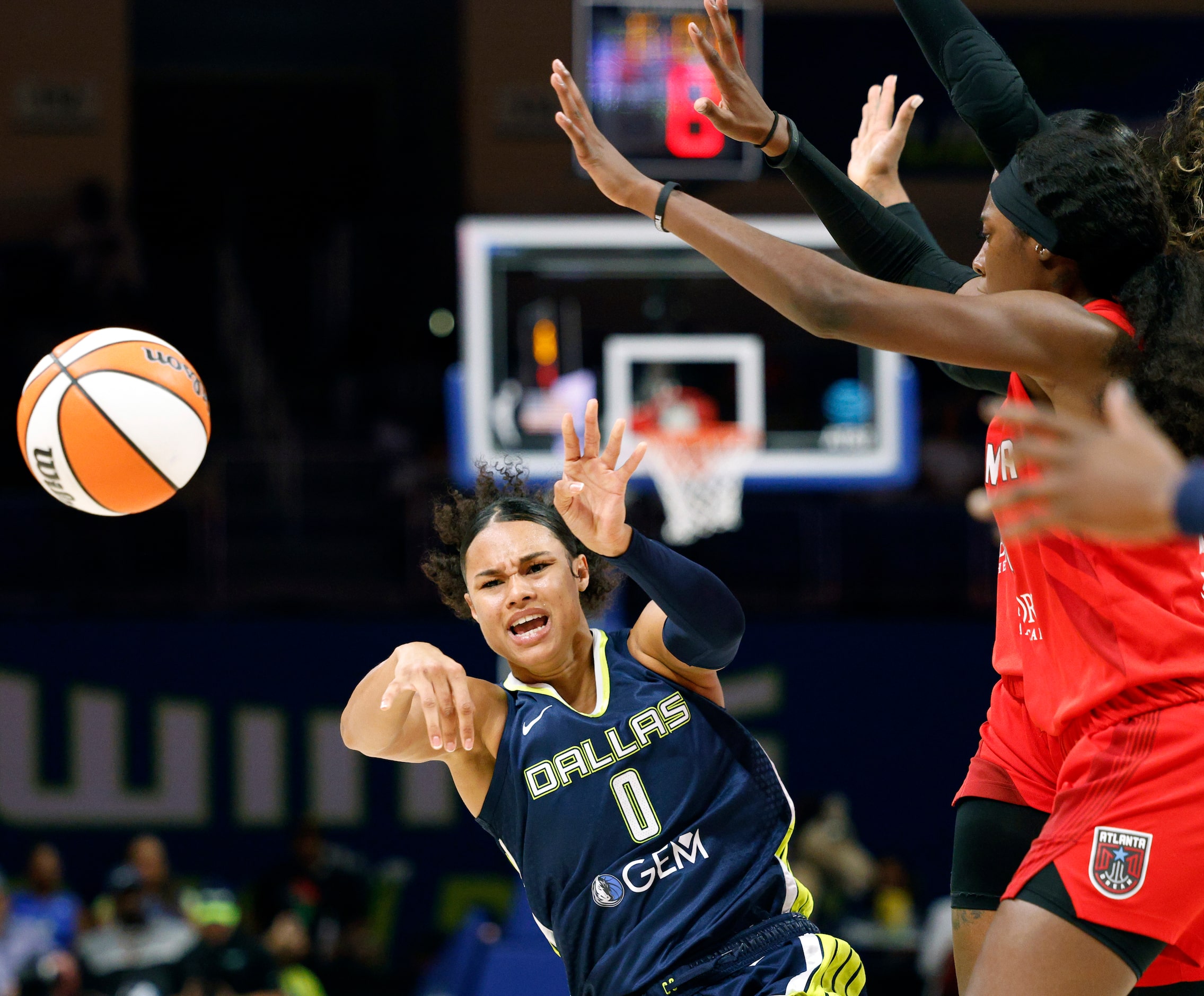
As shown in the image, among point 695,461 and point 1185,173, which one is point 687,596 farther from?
point 695,461

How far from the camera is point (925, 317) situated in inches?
98.9

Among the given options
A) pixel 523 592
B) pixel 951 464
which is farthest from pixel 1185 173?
pixel 951 464

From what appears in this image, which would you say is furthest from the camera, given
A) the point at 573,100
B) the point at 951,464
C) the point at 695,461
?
the point at 951,464

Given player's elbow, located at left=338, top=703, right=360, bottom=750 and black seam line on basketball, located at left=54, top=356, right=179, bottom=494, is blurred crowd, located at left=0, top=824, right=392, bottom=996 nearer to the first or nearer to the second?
black seam line on basketball, located at left=54, top=356, right=179, bottom=494

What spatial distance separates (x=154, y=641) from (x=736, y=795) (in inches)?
358

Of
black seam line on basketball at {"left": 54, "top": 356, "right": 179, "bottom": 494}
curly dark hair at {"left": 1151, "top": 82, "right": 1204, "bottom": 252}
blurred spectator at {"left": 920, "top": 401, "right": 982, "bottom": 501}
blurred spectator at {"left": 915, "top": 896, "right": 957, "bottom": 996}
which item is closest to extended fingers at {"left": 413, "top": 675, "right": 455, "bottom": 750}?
black seam line on basketball at {"left": 54, "top": 356, "right": 179, "bottom": 494}

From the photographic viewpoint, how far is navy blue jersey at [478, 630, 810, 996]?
3223 millimetres

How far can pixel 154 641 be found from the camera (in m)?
11.6

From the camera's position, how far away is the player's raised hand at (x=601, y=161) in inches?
113

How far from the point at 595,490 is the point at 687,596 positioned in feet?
1.01

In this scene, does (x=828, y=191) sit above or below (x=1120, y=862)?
above

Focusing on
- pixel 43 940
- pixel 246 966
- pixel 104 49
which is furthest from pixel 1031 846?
pixel 104 49

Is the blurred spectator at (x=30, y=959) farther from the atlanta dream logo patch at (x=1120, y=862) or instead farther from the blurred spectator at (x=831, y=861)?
the atlanta dream logo patch at (x=1120, y=862)

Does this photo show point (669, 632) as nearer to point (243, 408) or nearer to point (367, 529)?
point (367, 529)
